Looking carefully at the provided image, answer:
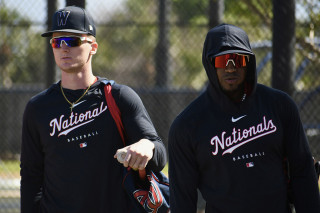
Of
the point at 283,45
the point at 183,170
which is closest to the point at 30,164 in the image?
the point at 183,170

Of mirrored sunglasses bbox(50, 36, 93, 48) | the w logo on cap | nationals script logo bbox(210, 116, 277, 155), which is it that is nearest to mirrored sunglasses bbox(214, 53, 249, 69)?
nationals script logo bbox(210, 116, 277, 155)

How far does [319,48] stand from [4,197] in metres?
4.76

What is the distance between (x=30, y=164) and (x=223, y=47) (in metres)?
1.38

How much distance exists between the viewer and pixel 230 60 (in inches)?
110

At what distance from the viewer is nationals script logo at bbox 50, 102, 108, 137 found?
3310mm

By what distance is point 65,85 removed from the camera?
3.46m

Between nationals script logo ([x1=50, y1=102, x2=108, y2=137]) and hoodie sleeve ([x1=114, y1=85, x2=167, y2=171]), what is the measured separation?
4.8 inches

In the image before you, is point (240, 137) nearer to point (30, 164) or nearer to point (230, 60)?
point (230, 60)

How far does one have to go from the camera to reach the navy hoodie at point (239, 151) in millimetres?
2723

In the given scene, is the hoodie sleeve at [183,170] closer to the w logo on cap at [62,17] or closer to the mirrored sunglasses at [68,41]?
the mirrored sunglasses at [68,41]

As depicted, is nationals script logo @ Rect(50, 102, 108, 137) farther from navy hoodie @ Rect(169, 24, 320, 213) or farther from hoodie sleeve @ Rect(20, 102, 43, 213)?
navy hoodie @ Rect(169, 24, 320, 213)

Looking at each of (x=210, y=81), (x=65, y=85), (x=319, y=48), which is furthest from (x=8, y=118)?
(x=210, y=81)

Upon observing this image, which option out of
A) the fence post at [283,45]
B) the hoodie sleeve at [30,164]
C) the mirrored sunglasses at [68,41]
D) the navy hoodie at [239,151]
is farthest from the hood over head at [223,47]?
the fence post at [283,45]

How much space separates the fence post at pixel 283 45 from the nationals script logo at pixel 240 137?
1.66m
